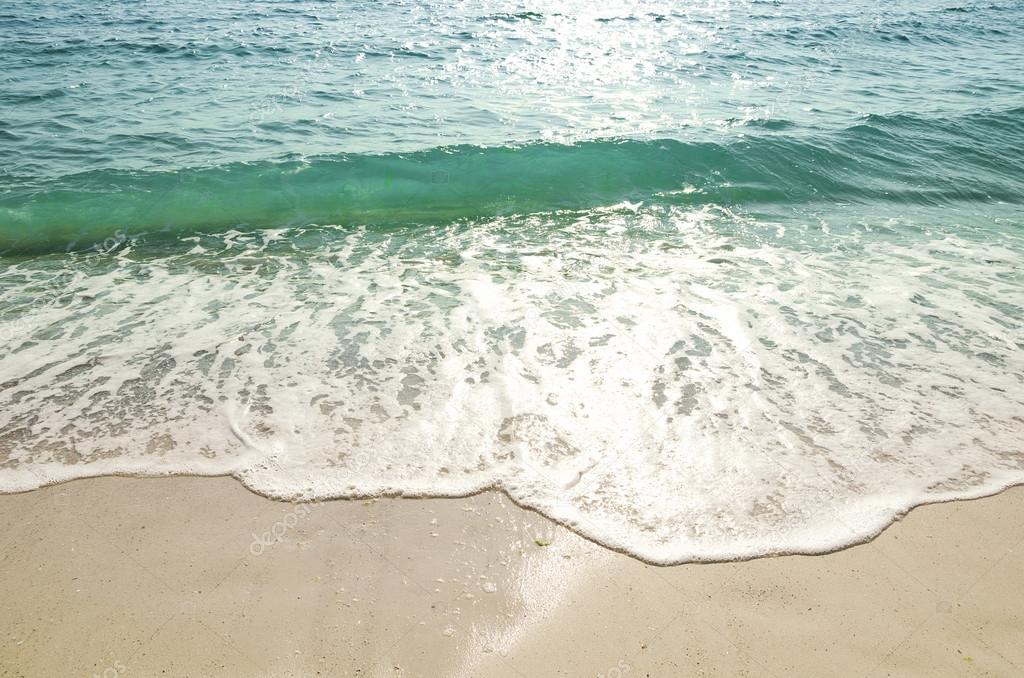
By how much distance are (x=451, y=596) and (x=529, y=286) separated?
374cm

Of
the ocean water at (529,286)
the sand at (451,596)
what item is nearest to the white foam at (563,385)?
the ocean water at (529,286)

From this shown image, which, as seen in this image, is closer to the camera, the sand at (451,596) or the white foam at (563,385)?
the sand at (451,596)

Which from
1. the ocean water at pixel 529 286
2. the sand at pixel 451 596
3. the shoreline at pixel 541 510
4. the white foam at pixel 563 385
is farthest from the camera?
the ocean water at pixel 529 286

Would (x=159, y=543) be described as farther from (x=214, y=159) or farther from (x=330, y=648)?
(x=214, y=159)

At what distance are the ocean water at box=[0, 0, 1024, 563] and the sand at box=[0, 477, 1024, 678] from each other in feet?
0.63

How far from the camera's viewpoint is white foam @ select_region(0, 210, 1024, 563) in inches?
141

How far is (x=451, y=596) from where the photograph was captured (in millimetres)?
2926

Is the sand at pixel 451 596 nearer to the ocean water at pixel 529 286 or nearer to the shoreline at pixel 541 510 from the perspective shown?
the shoreline at pixel 541 510

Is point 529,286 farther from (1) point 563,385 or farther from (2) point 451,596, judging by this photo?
(2) point 451,596

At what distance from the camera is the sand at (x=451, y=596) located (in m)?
2.65

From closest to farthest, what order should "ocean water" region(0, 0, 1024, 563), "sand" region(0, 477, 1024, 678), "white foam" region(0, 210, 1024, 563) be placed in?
"sand" region(0, 477, 1024, 678), "white foam" region(0, 210, 1024, 563), "ocean water" region(0, 0, 1024, 563)

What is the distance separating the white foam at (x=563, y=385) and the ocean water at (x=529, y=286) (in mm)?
26

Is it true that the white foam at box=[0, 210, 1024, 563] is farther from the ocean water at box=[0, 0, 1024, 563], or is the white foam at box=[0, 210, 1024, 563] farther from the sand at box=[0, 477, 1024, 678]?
the sand at box=[0, 477, 1024, 678]

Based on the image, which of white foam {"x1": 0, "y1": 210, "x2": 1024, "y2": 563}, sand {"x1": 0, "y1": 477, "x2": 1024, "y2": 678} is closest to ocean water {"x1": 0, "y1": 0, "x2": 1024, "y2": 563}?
white foam {"x1": 0, "y1": 210, "x2": 1024, "y2": 563}
